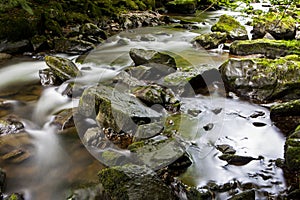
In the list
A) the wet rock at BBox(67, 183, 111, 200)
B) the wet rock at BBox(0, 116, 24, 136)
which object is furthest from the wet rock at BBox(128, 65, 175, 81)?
the wet rock at BBox(67, 183, 111, 200)

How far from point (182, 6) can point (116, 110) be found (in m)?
13.3

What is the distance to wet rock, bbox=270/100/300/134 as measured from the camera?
4.43m

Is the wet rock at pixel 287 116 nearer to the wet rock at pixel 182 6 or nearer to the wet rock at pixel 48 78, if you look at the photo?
the wet rock at pixel 48 78

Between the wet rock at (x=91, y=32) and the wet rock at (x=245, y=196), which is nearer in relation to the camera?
the wet rock at (x=245, y=196)

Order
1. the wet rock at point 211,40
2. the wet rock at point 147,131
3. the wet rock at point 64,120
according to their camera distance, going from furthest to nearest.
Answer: the wet rock at point 211,40
the wet rock at point 64,120
the wet rock at point 147,131

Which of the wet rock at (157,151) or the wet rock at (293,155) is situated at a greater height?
the wet rock at (293,155)

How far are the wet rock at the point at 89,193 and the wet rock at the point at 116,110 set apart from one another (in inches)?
44.3

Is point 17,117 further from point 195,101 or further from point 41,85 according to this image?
point 195,101

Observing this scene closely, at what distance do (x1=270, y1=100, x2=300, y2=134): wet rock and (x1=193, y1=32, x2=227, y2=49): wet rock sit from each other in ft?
15.6

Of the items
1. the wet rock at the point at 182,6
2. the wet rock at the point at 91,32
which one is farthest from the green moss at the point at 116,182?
the wet rock at the point at 182,6


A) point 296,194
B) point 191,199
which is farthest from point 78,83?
point 296,194

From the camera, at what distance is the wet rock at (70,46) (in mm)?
8707

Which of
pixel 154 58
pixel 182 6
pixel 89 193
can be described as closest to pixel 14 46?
pixel 154 58

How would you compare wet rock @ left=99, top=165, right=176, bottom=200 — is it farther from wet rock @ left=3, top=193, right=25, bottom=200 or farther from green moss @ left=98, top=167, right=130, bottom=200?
wet rock @ left=3, top=193, right=25, bottom=200
